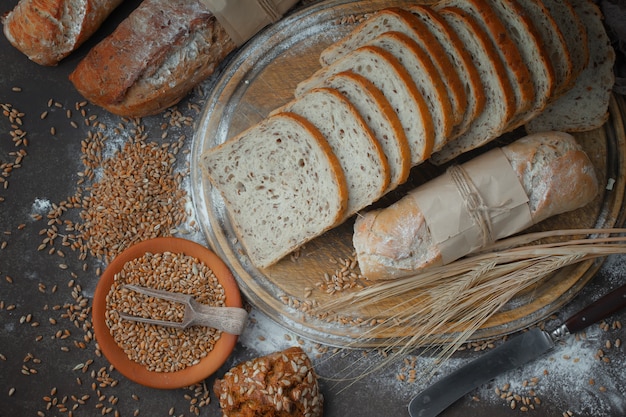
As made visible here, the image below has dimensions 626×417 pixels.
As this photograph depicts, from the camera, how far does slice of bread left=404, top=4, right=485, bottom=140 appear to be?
2.55 m

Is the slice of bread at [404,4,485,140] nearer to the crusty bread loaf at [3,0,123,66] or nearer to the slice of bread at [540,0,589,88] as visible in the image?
the slice of bread at [540,0,589,88]

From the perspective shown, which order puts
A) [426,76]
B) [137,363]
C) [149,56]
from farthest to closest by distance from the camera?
[137,363], [149,56], [426,76]

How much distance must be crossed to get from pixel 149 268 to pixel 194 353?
441 millimetres

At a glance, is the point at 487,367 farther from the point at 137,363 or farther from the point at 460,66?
the point at 137,363

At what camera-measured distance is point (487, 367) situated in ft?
9.50

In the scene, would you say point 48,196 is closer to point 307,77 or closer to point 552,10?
point 307,77

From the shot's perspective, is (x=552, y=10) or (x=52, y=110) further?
(x=52, y=110)

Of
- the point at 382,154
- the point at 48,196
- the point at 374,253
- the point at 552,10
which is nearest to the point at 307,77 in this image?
the point at 382,154

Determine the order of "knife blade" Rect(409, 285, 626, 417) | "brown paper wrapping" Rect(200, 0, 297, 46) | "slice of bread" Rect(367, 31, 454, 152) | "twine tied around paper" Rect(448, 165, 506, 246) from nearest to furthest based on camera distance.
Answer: "slice of bread" Rect(367, 31, 454, 152) → "twine tied around paper" Rect(448, 165, 506, 246) → "brown paper wrapping" Rect(200, 0, 297, 46) → "knife blade" Rect(409, 285, 626, 417)

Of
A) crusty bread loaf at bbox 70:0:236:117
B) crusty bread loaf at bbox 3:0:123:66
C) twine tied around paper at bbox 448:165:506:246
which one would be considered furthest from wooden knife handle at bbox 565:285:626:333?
crusty bread loaf at bbox 3:0:123:66

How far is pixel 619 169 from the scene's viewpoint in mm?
2977

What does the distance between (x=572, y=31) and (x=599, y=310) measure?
4.04 ft

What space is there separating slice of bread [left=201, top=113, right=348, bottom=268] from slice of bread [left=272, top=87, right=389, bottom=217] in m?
0.06

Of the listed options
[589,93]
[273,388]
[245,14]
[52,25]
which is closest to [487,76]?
[589,93]
